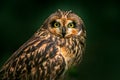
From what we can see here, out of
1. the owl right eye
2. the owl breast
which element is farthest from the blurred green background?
the owl right eye

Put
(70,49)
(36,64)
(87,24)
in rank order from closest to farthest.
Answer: (36,64) < (70,49) < (87,24)

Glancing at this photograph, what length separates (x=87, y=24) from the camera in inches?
520

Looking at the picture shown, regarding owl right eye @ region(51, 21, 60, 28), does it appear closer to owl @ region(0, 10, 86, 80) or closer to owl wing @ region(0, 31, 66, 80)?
owl @ region(0, 10, 86, 80)

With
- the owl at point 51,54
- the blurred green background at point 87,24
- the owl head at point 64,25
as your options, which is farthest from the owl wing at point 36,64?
the blurred green background at point 87,24

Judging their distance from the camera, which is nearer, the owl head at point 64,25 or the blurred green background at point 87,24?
the owl head at point 64,25

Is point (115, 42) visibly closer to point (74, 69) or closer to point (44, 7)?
point (44, 7)

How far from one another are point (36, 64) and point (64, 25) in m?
0.37

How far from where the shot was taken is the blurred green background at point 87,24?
13.3 meters

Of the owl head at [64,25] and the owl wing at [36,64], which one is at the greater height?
the owl head at [64,25]

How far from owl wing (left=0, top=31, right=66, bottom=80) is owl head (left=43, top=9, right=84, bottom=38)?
0.15 metres

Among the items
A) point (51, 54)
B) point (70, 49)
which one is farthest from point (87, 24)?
point (51, 54)

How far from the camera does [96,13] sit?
13.6 metres

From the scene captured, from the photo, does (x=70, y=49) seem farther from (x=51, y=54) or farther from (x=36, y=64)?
(x=36, y=64)

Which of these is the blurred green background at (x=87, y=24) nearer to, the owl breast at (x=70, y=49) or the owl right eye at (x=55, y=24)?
the owl breast at (x=70, y=49)
